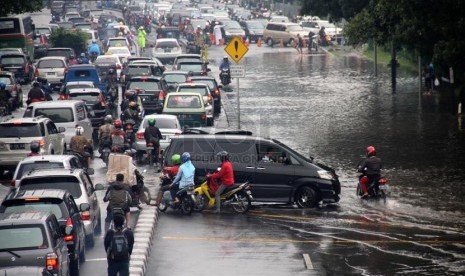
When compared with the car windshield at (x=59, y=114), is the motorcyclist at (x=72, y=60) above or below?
below

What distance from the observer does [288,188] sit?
2956cm

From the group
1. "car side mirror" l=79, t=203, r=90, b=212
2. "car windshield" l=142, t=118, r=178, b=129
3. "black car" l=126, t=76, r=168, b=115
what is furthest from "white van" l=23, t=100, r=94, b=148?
"car side mirror" l=79, t=203, r=90, b=212

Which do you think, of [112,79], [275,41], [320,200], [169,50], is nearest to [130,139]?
[320,200]

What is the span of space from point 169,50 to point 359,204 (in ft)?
139

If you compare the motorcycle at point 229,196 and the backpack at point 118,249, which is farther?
the motorcycle at point 229,196

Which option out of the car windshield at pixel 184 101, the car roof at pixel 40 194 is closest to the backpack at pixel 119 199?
the car roof at pixel 40 194

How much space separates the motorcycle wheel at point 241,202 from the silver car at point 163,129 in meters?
7.59

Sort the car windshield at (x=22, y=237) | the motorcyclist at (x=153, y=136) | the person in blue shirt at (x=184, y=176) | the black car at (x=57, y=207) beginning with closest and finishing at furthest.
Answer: the car windshield at (x=22, y=237) → the black car at (x=57, y=207) → the person in blue shirt at (x=184, y=176) → the motorcyclist at (x=153, y=136)

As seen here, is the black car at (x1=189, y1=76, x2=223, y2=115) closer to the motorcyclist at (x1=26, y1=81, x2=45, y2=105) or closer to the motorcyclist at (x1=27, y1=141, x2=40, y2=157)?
the motorcyclist at (x1=26, y1=81, x2=45, y2=105)

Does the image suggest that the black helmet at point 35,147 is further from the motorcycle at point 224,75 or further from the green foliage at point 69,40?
the green foliage at point 69,40

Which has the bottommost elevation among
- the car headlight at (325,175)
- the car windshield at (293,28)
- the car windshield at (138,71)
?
the car windshield at (293,28)

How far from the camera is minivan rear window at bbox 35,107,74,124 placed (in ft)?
122

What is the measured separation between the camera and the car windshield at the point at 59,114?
37.2 m

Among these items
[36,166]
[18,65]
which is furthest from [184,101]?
[18,65]
